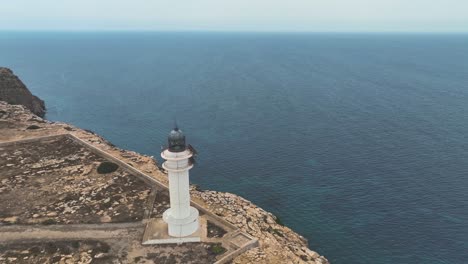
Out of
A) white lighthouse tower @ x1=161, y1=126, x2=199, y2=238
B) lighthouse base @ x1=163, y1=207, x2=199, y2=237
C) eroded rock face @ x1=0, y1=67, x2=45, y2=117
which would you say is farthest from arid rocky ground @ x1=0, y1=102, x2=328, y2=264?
eroded rock face @ x1=0, y1=67, x2=45, y2=117

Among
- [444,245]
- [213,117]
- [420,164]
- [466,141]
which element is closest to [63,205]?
[444,245]

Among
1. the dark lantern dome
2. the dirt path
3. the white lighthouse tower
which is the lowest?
the dirt path

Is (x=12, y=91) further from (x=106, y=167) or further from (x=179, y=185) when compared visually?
(x=179, y=185)

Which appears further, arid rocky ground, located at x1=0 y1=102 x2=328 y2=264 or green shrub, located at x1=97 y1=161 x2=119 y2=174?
green shrub, located at x1=97 y1=161 x2=119 y2=174

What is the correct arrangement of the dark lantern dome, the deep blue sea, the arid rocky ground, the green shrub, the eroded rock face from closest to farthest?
the dark lantern dome < the arid rocky ground < the green shrub < the deep blue sea < the eroded rock face

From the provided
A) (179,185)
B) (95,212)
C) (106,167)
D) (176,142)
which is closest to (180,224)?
(179,185)

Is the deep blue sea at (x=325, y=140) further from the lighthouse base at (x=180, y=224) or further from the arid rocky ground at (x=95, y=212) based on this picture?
the lighthouse base at (x=180, y=224)

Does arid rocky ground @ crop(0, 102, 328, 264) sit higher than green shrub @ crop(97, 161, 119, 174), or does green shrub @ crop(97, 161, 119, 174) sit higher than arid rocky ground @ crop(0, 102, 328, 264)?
green shrub @ crop(97, 161, 119, 174)

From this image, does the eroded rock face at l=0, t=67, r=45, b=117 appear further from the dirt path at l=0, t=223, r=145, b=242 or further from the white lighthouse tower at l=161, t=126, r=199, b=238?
the white lighthouse tower at l=161, t=126, r=199, b=238
